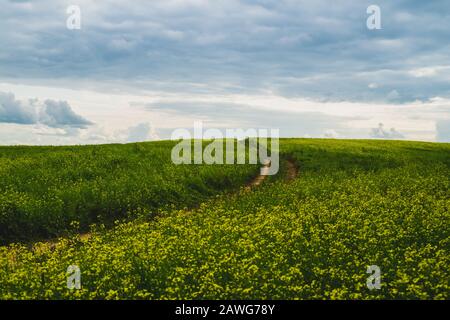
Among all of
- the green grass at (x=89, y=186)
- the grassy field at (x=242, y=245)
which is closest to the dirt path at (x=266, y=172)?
the green grass at (x=89, y=186)

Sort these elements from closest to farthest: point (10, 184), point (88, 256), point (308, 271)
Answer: point (308, 271) → point (88, 256) → point (10, 184)

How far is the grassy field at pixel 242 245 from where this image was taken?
32.2 feet

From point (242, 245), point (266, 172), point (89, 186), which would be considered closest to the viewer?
point (242, 245)

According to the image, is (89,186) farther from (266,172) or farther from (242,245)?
(266,172)

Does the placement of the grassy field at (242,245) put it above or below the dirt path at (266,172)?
below

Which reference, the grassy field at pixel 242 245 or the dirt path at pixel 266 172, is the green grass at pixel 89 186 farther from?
the dirt path at pixel 266 172

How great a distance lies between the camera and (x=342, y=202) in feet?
62.7

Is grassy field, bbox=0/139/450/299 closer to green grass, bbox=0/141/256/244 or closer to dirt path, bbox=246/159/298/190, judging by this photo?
green grass, bbox=0/141/256/244

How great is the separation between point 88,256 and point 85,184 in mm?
11180

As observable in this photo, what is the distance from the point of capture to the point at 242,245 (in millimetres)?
12156

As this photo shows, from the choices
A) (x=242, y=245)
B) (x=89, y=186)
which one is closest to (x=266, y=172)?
(x=89, y=186)

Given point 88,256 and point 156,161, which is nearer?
point 88,256
